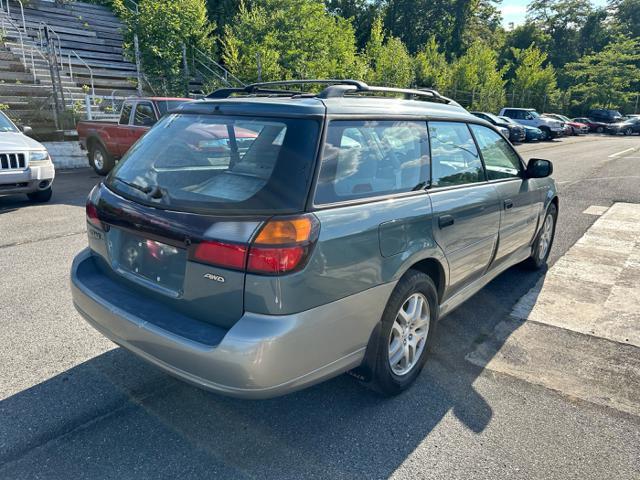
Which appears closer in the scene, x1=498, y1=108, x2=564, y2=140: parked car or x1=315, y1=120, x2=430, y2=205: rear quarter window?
x1=315, y1=120, x2=430, y2=205: rear quarter window

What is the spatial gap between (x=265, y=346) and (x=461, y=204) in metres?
1.77

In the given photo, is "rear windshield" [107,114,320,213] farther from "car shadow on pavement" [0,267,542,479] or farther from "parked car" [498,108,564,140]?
"parked car" [498,108,564,140]

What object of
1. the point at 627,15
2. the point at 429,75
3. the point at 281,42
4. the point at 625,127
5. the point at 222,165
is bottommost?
the point at 625,127

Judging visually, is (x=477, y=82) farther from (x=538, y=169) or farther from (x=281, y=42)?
(x=538, y=169)

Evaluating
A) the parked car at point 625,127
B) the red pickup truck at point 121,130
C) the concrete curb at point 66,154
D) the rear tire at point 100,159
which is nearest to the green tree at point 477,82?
the parked car at point 625,127

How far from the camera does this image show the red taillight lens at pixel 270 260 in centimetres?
209

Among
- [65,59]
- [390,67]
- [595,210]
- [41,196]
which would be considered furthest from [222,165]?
[390,67]

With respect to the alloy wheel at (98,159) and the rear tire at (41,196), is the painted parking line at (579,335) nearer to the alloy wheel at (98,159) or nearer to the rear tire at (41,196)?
the rear tire at (41,196)

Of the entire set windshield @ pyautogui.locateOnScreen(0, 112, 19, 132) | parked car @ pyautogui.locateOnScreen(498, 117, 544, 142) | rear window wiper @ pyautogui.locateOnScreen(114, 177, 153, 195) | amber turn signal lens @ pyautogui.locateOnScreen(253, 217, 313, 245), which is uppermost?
rear window wiper @ pyautogui.locateOnScreen(114, 177, 153, 195)

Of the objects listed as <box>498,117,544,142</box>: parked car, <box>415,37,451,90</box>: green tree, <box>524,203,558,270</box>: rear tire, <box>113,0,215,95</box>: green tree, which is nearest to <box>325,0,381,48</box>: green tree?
<box>415,37,451,90</box>: green tree

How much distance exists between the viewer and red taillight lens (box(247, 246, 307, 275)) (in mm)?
2094

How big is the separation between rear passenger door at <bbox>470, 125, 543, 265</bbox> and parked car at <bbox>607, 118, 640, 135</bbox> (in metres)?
39.3

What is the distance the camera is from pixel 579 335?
3.79 metres

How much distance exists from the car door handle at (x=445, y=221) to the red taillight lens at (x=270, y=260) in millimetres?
1193
